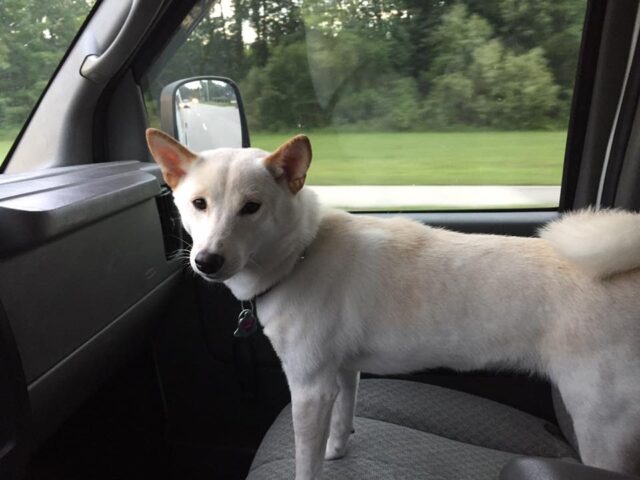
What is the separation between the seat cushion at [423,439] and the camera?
1.51 m

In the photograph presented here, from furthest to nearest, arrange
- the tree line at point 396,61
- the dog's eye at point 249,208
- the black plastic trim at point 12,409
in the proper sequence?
the tree line at point 396,61, the dog's eye at point 249,208, the black plastic trim at point 12,409

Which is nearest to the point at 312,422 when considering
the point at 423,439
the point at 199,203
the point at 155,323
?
the point at 423,439

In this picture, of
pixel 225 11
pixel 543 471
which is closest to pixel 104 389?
pixel 225 11

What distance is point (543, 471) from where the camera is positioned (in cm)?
86

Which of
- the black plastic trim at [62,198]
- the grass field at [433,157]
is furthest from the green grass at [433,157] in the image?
the black plastic trim at [62,198]

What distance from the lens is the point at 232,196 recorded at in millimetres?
1386

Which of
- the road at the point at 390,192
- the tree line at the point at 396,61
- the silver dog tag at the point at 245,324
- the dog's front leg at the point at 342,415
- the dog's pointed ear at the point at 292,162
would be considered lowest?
the dog's front leg at the point at 342,415

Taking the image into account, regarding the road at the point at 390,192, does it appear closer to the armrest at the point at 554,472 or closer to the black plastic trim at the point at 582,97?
the black plastic trim at the point at 582,97

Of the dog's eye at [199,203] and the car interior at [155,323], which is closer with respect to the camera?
the car interior at [155,323]

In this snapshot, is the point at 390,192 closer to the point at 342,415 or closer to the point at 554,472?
the point at 342,415

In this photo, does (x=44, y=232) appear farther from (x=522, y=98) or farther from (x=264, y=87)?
(x=522, y=98)

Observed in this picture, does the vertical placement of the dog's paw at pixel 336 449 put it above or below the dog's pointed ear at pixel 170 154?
below

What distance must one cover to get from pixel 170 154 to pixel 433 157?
1.14 meters

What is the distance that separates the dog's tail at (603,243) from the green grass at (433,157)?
2.67 feet
